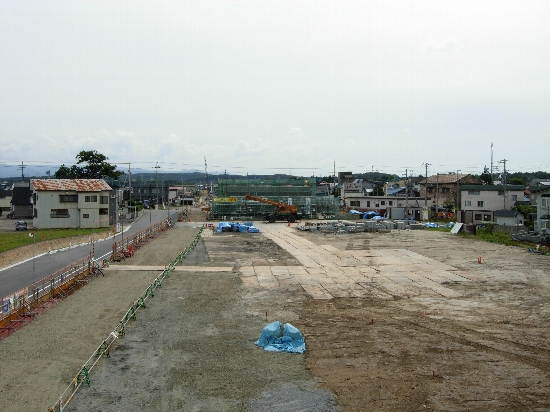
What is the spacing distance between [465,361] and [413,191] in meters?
78.1

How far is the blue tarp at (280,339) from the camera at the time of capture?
51.6 feet

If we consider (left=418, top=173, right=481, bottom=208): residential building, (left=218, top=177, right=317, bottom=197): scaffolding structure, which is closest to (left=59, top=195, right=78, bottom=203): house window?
(left=218, top=177, right=317, bottom=197): scaffolding structure

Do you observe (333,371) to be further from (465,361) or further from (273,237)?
(273,237)

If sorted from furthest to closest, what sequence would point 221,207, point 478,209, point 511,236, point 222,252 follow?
point 221,207 → point 478,209 → point 511,236 → point 222,252

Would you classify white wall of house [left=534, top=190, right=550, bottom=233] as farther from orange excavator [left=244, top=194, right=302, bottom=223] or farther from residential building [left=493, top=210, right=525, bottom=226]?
orange excavator [left=244, top=194, right=302, bottom=223]

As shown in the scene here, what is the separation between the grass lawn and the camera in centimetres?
3628

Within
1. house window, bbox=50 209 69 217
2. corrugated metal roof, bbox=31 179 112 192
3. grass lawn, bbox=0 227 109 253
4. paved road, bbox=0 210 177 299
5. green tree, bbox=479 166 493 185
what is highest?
green tree, bbox=479 166 493 185

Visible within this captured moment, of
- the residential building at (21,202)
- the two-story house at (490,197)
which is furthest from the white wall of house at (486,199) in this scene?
the residential building at (21,202)

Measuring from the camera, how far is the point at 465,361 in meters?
14.7

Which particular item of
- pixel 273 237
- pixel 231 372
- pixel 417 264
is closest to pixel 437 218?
pixel 273 237

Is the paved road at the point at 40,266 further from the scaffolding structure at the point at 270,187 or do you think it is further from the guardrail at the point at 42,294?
the scaffolding structure at the point at 270,187

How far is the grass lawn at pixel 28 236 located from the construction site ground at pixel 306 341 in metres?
11.1

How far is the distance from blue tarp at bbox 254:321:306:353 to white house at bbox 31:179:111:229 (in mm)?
37582

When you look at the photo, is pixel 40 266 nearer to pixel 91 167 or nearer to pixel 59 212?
pixel 59 212
